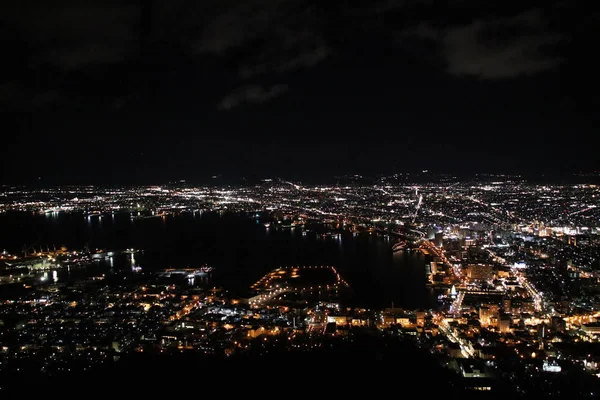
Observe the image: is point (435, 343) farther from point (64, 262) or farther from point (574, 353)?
point (64, 262)

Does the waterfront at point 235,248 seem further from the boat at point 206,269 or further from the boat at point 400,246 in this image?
the boat at point 400,246

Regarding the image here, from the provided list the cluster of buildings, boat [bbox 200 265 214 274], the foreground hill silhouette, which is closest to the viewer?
the foreground hill silhouette

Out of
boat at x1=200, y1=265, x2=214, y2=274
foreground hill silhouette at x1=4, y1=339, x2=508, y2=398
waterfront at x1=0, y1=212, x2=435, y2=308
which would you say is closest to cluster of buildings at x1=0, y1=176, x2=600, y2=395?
foreground hill silhouette at x1=4, y1=339, x2=508, y2=398

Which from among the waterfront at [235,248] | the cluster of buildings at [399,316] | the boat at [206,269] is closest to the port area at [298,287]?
the cluster of buildings at [399,316]

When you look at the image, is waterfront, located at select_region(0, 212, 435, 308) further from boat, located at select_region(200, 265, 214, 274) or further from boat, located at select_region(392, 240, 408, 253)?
boat, located at select_region(392, 240, 408, 253)

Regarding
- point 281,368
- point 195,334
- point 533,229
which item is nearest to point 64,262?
point 195,334
